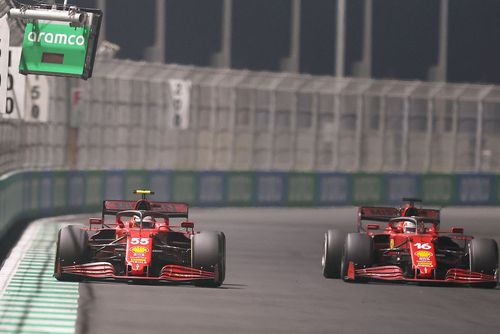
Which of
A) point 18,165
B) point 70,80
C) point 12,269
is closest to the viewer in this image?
point 12,269

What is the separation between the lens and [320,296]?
626 inches

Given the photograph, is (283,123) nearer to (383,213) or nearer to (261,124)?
(261,124)

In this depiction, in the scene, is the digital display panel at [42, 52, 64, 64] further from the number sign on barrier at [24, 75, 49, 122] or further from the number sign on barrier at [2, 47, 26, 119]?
the number sign on barrier at [24, 75, 49, 122]

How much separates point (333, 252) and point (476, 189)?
28.3 m

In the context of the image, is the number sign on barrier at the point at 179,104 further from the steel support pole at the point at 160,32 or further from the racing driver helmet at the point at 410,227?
the racing driver helmet at the point at 410,227

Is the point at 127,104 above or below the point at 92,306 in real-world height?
above

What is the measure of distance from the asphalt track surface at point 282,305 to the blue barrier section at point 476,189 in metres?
23.7

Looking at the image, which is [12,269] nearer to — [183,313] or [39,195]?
[183,313]

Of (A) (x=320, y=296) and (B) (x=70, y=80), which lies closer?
(A) (x=320, y=296)

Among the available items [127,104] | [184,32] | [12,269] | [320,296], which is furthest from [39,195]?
[184,32]

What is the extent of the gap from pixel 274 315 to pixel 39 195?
18.3 metres

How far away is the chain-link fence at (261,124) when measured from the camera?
1422 inches

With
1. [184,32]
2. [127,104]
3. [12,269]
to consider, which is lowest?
[12,269]

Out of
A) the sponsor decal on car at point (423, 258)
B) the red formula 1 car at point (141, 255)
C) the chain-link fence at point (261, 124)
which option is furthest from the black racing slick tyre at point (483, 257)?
the chain-link fence at point (261, 124)
